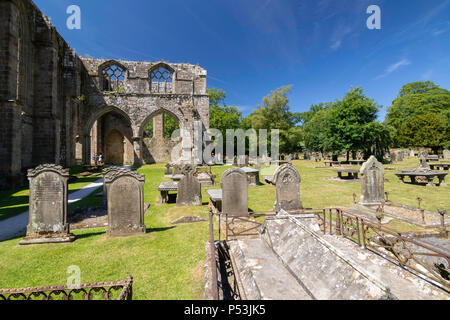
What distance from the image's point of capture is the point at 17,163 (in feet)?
37.2

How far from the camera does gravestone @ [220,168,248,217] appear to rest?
6469 millimetres

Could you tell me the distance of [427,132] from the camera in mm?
31547

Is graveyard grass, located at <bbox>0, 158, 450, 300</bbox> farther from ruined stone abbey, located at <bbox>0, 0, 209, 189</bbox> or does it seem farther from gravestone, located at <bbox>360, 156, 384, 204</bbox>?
ruined stone abbey, located at <bbox>0, 0, 209, 189</bbox>

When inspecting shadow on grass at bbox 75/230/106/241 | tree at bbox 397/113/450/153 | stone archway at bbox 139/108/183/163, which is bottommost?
shadow on grass at bbox 75/230/106/241

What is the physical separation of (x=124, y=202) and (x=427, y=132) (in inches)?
1753

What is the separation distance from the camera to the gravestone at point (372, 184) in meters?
8.03

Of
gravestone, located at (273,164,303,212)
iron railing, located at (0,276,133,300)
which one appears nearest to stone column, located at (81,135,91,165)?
gravestone, located at (273,164,303,212)

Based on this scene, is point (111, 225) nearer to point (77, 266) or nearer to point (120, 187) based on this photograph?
point (120, 187)

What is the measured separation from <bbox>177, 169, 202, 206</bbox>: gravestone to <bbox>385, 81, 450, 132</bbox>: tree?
46.1m

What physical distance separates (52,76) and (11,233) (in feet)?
45.0

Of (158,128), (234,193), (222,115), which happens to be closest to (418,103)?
(222,115)

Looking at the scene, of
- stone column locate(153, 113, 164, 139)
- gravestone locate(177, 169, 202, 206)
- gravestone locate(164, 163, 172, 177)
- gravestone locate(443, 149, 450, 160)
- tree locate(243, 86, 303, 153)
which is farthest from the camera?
tree locate(243, 86, 303, 153)

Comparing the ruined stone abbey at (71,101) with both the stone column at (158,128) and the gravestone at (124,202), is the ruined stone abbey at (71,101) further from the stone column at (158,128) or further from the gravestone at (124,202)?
the gravestone at (124,202)

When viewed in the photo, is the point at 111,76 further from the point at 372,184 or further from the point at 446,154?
the point at 446,154
